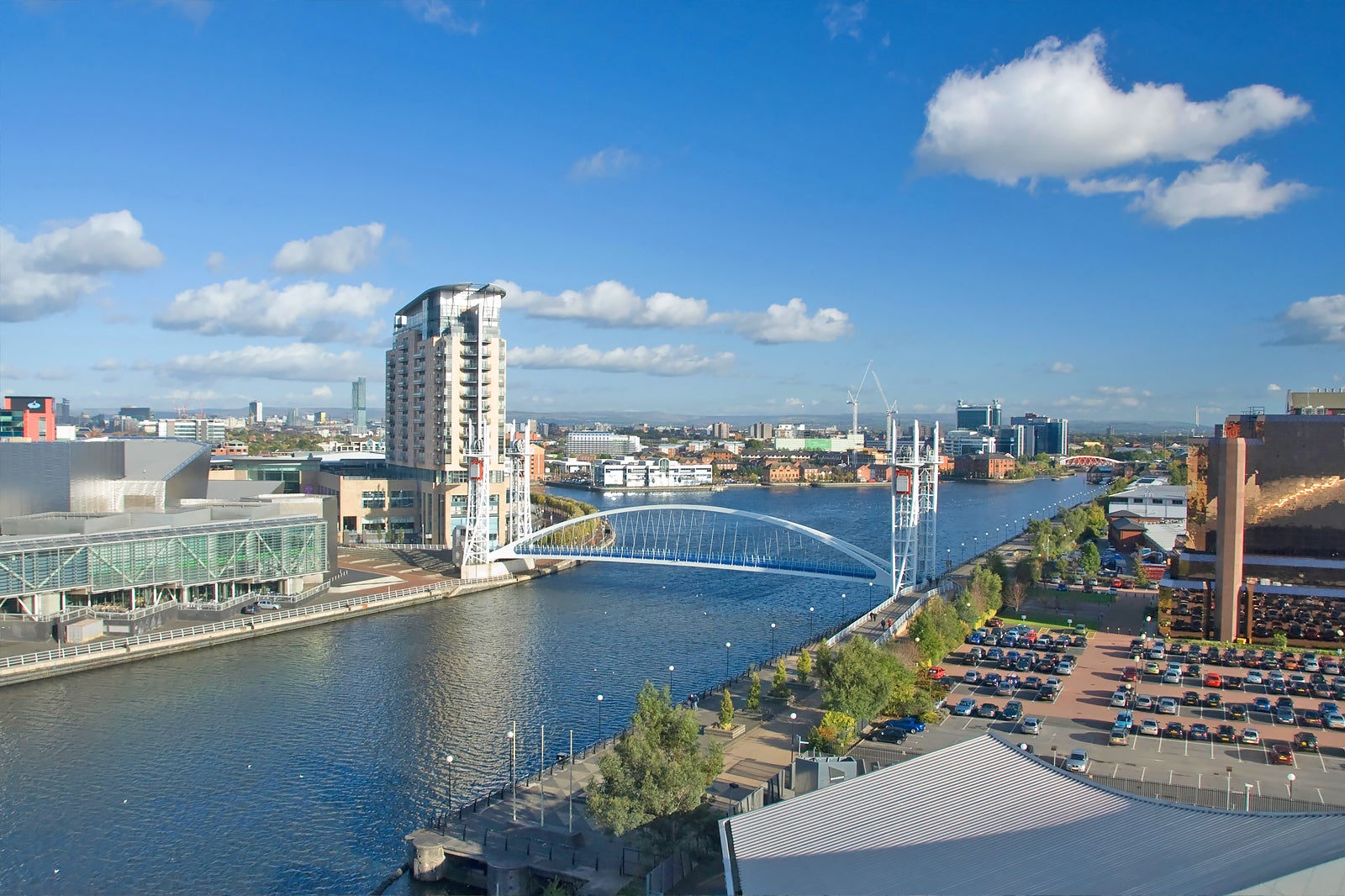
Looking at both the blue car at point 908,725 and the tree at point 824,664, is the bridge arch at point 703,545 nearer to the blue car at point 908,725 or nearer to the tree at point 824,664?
the tree at point 824,664

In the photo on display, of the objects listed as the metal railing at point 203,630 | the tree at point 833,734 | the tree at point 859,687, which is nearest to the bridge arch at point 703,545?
the metal railing at point 203,630

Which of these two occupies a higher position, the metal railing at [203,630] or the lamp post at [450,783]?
the metal railing at [203,630]

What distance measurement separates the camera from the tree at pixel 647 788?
7.91 meters

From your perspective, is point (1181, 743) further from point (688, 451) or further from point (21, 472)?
point (688, 451)

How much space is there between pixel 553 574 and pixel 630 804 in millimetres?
17403

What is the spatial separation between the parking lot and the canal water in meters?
3.98

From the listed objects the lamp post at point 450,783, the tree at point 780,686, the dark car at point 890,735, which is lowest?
the lamp post at point 450,783

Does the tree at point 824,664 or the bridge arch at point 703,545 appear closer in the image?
the tree at point 824,664

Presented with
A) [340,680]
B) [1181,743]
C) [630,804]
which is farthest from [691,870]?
[340,680]

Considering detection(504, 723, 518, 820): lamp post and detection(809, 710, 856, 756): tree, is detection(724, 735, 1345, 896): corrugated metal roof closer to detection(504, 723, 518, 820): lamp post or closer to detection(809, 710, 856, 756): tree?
detection(809, 710, 856, 756): tree

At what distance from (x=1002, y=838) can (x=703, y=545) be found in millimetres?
27340

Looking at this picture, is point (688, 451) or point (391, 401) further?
point (688, 451)

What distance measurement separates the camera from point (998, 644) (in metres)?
16.7

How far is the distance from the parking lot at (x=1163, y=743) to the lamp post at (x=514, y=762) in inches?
143
